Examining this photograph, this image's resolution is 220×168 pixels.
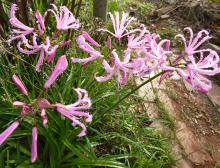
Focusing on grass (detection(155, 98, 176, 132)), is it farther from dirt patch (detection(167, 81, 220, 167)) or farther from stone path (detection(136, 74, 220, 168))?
dirt patch (detection(167, 81, 220, 167))

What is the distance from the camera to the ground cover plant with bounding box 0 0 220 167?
226cm

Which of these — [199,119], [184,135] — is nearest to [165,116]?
[184,135]

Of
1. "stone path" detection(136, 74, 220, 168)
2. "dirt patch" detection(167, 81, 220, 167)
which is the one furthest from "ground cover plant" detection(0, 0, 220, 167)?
"dirt patch" detection(167, 81, 220, 167)

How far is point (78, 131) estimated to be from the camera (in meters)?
2.96

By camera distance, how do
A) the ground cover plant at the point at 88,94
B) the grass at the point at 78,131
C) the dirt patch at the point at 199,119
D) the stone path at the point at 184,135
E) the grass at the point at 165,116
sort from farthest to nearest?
the grass at the point at 165,116, the dirt patch at the point at 199,119, the stone path at the point at 184,135, the grass at the point at 78,131, the ground cover plant at the point at 88,94

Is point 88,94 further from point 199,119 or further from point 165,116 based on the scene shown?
point 199,119

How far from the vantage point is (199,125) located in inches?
171

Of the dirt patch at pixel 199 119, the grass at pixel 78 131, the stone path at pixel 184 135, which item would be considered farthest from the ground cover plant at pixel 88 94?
the dirt patch at pixel 199 119

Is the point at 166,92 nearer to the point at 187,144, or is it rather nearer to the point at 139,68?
the point at 187,144

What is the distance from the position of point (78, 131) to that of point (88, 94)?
45cm

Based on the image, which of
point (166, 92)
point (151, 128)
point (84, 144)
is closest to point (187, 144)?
point (151, 128)

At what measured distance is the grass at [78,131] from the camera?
291 centimetres

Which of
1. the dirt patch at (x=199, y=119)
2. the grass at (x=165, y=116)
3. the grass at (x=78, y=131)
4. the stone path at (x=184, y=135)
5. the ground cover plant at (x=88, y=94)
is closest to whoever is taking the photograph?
the ground cover plant at (x=88, y=94)

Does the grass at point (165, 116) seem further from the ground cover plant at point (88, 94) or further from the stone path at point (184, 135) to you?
the ground cover plant at point (88, 94)
